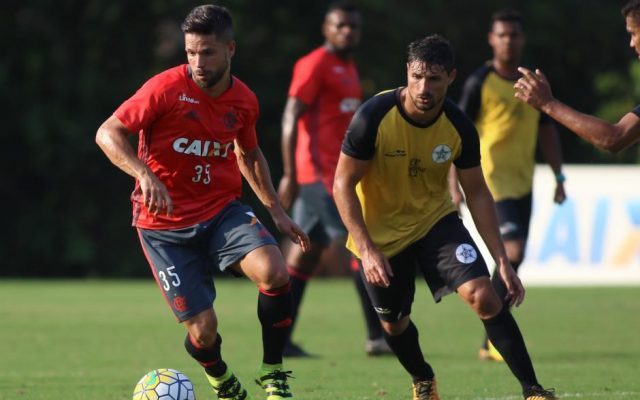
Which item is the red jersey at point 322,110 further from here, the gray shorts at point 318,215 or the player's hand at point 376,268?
the player's hand at point 376,268

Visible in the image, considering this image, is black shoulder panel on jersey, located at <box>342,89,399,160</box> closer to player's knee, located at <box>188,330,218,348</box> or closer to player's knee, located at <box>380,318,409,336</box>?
player's knee, located at <box>380,318,409,336</box>

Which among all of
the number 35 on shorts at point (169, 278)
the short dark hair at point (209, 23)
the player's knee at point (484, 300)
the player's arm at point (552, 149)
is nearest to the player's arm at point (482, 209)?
the player's knee at point (484, 300)

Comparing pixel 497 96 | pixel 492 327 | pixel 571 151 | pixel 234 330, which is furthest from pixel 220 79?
pixel 571 151

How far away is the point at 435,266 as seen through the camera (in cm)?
732

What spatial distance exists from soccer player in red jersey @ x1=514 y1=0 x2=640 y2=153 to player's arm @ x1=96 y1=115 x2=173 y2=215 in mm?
1917

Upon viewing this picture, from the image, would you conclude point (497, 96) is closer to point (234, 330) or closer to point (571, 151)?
point (234, 330)

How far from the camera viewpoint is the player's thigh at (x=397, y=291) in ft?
24.5

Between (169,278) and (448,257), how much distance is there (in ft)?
5.22

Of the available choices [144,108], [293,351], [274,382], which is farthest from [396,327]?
[293,351]

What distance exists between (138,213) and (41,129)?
18.5 metres

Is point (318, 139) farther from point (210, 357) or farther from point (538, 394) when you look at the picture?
point (538, 394)

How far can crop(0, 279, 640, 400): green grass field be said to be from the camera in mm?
8453

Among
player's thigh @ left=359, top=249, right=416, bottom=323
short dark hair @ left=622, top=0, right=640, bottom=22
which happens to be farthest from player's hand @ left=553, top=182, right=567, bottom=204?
short dark hair @ left=622, top=0, right=640, bottom=22

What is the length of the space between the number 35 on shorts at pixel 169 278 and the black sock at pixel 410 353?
1313 mm
